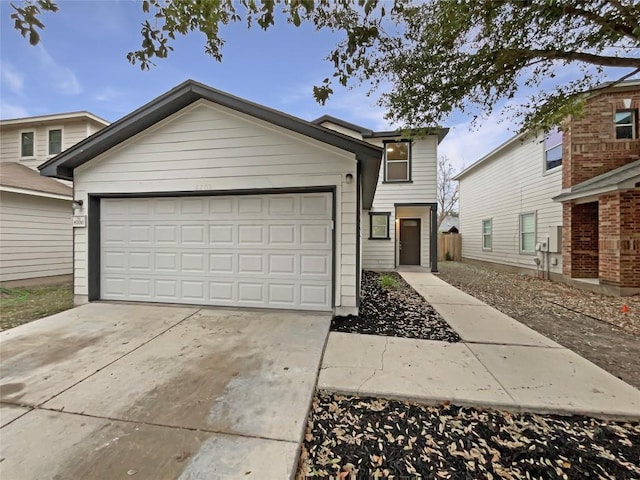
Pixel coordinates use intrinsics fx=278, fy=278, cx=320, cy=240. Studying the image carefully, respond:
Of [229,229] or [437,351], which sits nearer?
[437,351]

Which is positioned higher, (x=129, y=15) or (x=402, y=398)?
(x=129, y=15)

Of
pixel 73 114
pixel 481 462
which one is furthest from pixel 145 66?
pixel 73 114

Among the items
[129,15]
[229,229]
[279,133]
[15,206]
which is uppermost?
[129,15]

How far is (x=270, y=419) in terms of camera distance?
2205 mm

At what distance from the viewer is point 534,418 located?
2.29 m

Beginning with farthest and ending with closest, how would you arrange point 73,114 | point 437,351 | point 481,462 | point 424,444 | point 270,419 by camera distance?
point 73,114 < point 437,351 < point 270,419 < point 424,444 < point 481,462

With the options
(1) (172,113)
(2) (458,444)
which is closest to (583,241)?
(2) (458,444)

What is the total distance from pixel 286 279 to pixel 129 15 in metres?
5.53

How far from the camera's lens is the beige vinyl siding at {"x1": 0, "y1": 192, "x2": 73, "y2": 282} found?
7699mm

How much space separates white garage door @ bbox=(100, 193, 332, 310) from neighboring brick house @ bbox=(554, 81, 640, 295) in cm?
766

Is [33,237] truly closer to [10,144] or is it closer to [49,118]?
[49,118]

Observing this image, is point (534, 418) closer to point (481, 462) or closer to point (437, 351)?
point (481, 462)

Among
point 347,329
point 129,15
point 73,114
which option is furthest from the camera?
point 73,114

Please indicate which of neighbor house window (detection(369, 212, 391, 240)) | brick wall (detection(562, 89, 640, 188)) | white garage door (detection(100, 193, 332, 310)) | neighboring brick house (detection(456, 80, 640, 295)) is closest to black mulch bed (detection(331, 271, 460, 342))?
white garage door (detection(100, 193, 332, 310))
